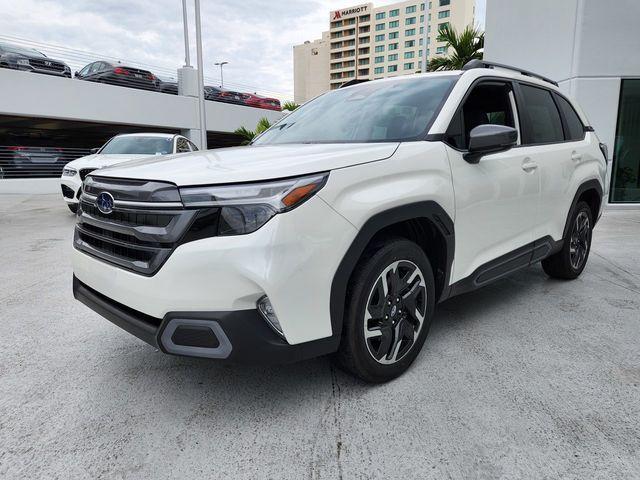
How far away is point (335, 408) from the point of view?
7.47 feet

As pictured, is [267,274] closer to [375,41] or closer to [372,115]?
[372,115]

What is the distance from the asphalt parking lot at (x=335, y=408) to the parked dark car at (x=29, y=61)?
17.6m

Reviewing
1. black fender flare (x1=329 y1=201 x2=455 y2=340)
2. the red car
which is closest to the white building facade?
black fender flare (x1=329 y1=201 x2=455 y2=340)

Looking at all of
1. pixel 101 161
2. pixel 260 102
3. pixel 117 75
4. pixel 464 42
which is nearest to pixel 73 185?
pixel 101 161

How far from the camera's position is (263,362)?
193 centimetres

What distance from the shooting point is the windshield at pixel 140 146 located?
8945 millimetres

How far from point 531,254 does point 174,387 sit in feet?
8.69

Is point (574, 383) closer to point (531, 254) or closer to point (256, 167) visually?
point (531, 254)

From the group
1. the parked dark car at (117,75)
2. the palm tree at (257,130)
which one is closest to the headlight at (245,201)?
the palm tree at (257,130)

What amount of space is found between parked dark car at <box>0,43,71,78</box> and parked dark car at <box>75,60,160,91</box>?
50.0 inches

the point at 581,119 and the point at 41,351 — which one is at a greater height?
the point at 581,119

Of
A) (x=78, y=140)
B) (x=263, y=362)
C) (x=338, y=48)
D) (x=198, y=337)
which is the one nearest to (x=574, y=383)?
(x=263, y=362)

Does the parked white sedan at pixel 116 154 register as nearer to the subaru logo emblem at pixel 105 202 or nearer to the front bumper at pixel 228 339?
the subaru logo emblem at pixel 105 202

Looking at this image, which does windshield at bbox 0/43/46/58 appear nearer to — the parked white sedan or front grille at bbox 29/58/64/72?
front grille at bbox 29/58/64/72
